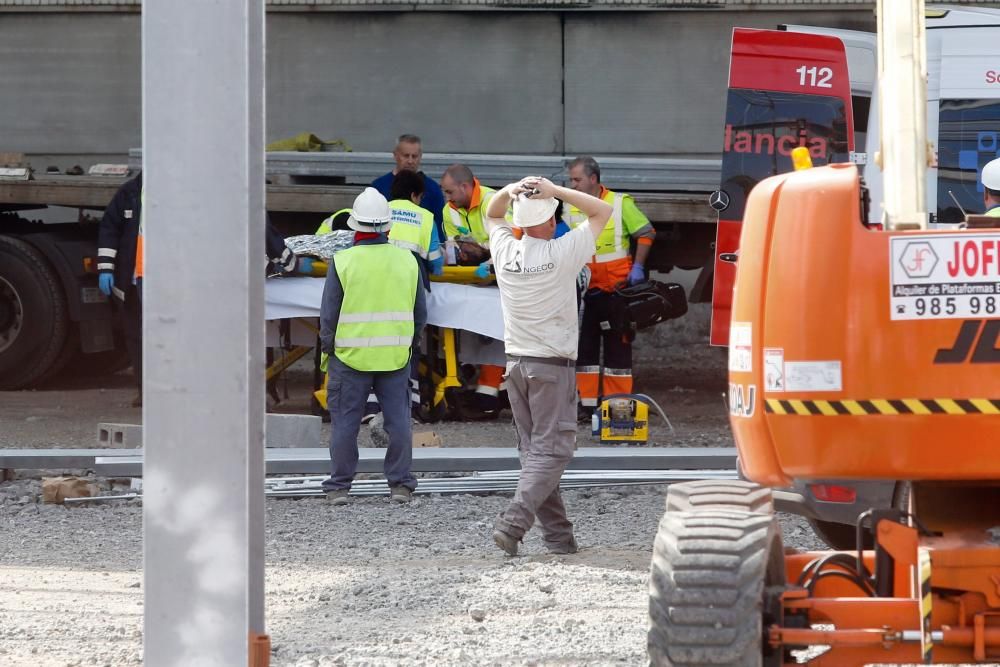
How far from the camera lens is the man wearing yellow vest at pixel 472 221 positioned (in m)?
12.4

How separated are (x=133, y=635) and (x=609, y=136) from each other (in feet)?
41.9

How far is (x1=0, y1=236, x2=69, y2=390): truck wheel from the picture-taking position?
13.9m

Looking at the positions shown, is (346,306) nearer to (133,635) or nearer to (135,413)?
(133,635)

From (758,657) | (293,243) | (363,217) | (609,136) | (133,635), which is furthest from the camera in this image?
(609,136)

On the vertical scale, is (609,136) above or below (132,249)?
above

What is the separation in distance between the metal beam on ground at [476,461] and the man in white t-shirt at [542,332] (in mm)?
2490

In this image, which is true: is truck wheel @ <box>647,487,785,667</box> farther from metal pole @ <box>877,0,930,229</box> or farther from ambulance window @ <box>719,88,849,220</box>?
ambulance window @ <box>719,88,849,220</box>

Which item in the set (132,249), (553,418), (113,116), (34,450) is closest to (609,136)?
(113,116)

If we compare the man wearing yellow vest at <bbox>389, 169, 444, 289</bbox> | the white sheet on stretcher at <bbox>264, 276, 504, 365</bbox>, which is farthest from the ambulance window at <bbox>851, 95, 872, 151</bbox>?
the man wearing yellow vest at <bbox>389, 169, 444, 289</bbox>

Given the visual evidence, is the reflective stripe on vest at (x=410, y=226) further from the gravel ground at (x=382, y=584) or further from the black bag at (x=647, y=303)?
the gravel ground at (x=382, y=584)

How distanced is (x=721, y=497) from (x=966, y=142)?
23.8 ft

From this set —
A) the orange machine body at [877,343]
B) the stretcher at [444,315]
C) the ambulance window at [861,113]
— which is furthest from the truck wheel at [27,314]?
the orange machine body at [877,343]

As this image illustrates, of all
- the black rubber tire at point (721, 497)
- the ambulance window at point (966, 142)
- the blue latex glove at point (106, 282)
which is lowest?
the black rubber tire at point (721, 497)

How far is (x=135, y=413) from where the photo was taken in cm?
1325
